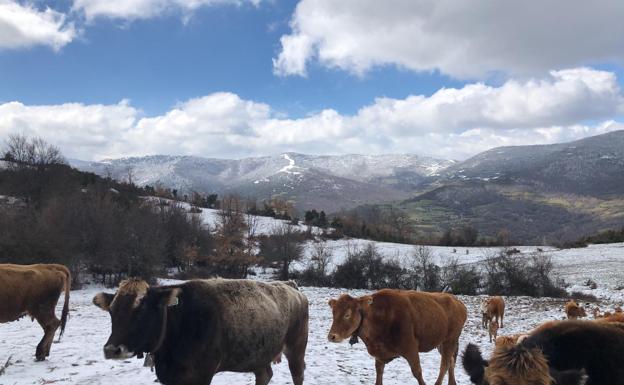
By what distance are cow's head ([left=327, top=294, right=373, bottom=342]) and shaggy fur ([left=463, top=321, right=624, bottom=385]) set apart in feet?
14.0

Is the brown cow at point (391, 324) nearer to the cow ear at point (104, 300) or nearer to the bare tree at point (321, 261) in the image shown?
the cow ear at point (104, 300)

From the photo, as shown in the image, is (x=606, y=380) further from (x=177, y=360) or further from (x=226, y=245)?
(x=226, y=245)

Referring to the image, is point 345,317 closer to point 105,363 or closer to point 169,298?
point 169,298

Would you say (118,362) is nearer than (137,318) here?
No

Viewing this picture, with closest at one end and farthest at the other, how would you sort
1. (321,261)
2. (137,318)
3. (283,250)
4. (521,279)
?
(137,318)
(521,279)
(321,261)
(283,250)

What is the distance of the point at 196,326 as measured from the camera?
5.79 metres

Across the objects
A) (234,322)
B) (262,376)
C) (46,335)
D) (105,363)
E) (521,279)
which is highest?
(234,322)

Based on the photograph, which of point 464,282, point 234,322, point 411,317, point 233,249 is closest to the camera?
point 234,322

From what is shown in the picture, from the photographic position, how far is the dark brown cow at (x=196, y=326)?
5.42m

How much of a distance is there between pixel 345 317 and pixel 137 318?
3.90m

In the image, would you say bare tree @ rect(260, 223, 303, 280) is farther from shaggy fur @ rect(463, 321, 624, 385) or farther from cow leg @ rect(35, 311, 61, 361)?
shaggy fur @ rect(463, 321, 624, 385)

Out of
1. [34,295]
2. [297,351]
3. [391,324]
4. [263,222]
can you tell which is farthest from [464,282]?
[263,222]

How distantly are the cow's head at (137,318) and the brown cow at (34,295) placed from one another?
621cm

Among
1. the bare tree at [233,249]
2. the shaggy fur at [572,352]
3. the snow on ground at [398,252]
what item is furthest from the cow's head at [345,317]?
the snow on ground at [398,252]
